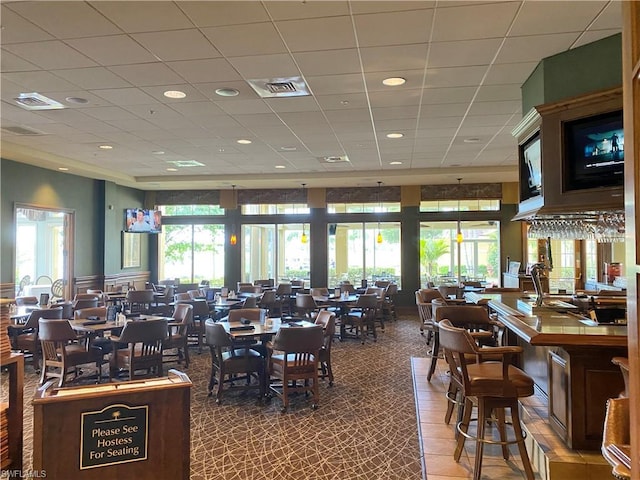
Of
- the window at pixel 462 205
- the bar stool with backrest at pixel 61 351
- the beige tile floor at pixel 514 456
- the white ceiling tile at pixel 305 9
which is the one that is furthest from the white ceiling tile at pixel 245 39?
the window at pixel 462 205

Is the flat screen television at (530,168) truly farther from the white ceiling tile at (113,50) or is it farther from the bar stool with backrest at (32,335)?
the bar stool with backrest at (32,335)

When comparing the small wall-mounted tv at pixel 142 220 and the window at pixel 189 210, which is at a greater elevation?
the window at pixel 189 210

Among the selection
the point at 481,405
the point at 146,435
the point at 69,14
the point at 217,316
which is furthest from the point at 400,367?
the point at 69,14

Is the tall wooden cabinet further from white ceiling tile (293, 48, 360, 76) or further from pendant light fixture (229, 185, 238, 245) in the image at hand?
pendant light fixture (229, 185, 238, 245)

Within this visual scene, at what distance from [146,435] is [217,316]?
23.5 feet

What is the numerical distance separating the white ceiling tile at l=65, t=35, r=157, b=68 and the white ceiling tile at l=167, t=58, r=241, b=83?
0.92 ft

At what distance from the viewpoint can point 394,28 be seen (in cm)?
358

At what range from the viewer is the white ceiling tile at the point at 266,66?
416 cm

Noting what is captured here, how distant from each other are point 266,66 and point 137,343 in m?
3.59

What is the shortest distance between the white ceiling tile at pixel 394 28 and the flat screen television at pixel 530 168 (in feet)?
5.35

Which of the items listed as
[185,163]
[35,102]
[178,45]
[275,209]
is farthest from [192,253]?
[178,45]

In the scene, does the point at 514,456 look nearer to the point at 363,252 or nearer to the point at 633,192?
the point at 633,192

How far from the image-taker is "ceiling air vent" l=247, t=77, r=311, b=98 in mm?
4745

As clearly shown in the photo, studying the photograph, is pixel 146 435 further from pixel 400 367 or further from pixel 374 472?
→ pixel 400 367
